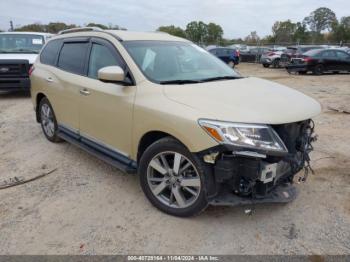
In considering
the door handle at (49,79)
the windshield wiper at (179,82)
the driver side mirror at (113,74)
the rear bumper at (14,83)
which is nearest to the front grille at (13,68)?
the rear bumper at (14,83)

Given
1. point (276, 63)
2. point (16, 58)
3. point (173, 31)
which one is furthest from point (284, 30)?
point (16, 58)

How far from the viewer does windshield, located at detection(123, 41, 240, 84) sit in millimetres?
3639

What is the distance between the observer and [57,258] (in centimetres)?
276

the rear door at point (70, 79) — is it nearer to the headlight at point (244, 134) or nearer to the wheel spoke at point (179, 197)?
the wheel spoke at point (179, 197)

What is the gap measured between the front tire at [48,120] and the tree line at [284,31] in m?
36.0

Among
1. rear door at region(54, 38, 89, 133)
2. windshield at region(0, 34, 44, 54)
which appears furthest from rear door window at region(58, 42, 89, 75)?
windshield at region(0, 34, 44, 54)

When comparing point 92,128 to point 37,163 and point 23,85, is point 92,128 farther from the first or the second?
point 23,85

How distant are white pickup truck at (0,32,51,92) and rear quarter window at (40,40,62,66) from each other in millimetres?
3676

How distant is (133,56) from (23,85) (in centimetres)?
740

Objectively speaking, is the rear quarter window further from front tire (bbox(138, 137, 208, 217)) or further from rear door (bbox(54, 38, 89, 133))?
front tire (bbox(138, 137, 208, 217))

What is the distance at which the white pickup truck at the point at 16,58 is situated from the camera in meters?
9.65

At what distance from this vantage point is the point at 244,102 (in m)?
3.04

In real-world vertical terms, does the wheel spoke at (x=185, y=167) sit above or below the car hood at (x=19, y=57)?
below

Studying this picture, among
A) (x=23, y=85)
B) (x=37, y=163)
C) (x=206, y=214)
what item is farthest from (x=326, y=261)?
(x=23, y=85)
